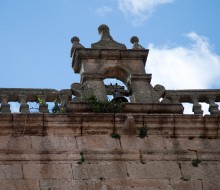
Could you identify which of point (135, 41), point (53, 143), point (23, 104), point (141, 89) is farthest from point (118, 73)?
point (53, 143)

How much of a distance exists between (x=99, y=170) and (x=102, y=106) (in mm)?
1277

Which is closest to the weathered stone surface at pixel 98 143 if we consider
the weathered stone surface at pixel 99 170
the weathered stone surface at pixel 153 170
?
the weathered stone surface at pixel 99 170

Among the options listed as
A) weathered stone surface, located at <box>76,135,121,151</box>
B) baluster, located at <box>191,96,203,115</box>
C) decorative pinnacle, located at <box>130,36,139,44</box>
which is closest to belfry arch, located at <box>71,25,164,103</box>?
decorative pinnacle, located at <box>130,36,139,44</box>

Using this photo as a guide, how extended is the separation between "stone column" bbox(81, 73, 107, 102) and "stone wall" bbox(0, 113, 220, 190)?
859mm

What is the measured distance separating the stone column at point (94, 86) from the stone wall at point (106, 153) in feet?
2.82

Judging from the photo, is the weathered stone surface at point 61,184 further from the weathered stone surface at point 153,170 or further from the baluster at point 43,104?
the baluster at point 43,104

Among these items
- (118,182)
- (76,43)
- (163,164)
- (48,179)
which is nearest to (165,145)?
(163,164)

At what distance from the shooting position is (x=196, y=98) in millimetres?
12711

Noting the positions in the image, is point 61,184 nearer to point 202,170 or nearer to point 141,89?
point 202,170

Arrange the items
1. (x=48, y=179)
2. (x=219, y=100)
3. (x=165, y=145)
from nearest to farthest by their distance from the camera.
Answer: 1. (x=48, y=179)
2. (x=165, y=145)
3. (x=219, y=100)

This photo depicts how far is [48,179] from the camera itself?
35.6 ft

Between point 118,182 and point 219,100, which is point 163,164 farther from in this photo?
point 219,100

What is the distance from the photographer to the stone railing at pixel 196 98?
1254 centimetres

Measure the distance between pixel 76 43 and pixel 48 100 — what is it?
5.10ft
